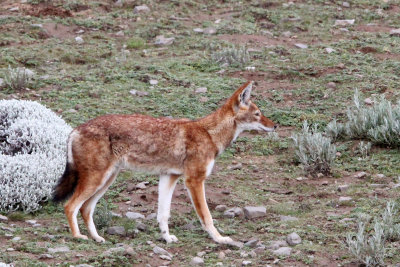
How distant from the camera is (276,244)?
756 cm

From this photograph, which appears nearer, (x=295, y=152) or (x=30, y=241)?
(x=30, y=241)

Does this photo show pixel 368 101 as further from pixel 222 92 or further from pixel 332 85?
pixel 222 92

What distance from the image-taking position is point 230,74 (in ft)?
44.4

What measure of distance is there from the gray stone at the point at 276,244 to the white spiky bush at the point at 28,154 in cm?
270

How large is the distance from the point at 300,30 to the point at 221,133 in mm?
8020

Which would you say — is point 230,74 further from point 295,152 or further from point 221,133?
point 221,133

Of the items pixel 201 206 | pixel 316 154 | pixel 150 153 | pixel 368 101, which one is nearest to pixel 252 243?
pixel 201 206

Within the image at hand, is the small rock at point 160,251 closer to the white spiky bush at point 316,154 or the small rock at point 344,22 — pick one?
the white spiky bush at point 316,154

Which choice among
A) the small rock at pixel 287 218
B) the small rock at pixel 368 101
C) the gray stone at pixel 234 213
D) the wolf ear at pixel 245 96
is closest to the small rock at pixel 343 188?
the small rock at pixel 287 218

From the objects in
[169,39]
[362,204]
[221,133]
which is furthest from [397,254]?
[169,39]

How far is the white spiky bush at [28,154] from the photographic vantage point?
8.48 meters

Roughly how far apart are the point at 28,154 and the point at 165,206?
7.12ft

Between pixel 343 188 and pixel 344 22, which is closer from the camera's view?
pixel 343 188

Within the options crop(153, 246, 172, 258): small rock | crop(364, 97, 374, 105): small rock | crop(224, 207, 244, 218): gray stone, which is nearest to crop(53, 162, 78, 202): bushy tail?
crop(153, 246, 172, 258): small rock
